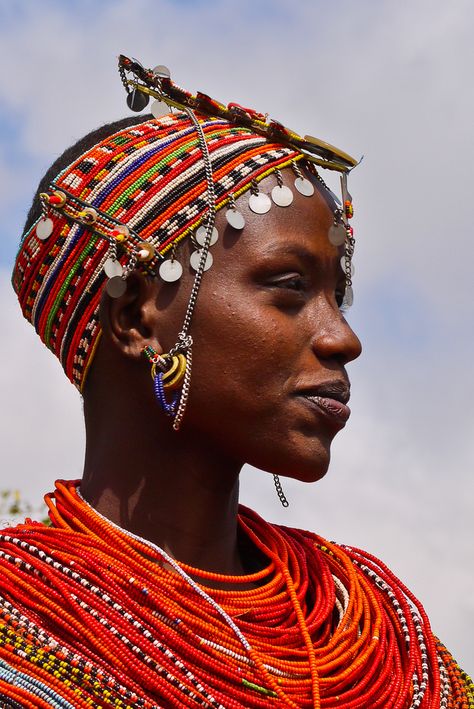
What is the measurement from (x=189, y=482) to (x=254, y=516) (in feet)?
2.19

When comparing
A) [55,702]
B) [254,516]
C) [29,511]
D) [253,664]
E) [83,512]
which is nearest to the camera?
[55,702]

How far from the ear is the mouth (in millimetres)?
612

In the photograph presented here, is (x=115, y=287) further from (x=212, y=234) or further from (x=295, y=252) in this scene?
(x=295, y=252)

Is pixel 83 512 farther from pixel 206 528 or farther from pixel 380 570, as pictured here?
pixel 380 570

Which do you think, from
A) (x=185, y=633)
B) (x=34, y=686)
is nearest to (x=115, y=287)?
(x=185, y=633)

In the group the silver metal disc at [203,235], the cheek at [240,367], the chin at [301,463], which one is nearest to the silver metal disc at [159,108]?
the silver metal disc at [203,235]

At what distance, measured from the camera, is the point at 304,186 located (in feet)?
15.2

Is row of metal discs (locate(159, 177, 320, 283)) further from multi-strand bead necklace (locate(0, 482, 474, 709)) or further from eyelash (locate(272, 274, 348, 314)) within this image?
multi-strand bead necklace (locate(0, 482, 474, 709))

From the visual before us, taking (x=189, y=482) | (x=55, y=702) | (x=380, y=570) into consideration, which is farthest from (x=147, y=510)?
(x=380, y=570)

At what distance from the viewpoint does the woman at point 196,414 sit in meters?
4.07

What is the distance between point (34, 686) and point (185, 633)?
21.9 inches

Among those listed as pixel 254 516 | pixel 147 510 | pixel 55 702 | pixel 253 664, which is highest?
pixel 254 516

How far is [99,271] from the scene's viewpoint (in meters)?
4.49

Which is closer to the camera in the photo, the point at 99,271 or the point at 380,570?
the point at 99,271
